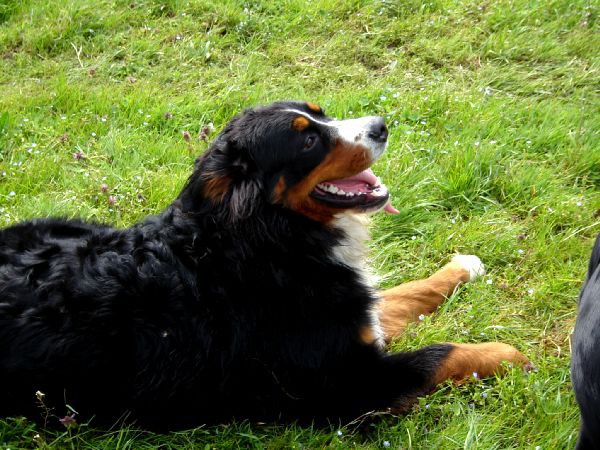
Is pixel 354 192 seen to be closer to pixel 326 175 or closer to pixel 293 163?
pixel 326 175

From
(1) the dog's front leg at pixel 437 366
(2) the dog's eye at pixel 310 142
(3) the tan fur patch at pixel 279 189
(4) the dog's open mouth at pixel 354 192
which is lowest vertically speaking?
(1) the dog's front leg at pixel 437 366

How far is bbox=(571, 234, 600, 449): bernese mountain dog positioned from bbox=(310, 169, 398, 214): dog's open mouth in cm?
106

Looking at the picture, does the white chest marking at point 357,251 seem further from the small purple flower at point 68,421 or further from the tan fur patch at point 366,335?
the small purple flower at point 68,421

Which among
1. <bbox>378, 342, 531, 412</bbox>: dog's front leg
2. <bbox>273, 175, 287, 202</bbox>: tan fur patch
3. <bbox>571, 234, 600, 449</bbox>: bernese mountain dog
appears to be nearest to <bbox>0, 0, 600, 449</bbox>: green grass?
<bbox>378, 342, 531, 412</bbox>: dog's front leg

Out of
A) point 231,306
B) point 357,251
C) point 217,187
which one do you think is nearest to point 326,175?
point 357,251

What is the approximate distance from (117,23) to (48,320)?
3905 millimetres

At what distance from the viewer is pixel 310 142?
2.99 meters

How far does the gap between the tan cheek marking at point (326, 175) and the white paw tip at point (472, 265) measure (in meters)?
0.88

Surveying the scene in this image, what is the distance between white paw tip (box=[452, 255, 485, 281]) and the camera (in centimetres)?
363

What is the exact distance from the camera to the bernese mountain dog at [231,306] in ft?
8.68

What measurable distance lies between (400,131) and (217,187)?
206 centimetres

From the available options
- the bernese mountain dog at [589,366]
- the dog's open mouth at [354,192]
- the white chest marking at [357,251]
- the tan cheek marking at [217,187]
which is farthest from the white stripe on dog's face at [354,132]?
the bernese mountain dog at [589,366]

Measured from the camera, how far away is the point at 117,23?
19.3 ft

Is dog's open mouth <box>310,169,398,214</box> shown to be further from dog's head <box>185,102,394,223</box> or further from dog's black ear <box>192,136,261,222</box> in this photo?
dog's black ear <box>192,136,261,222</box>
